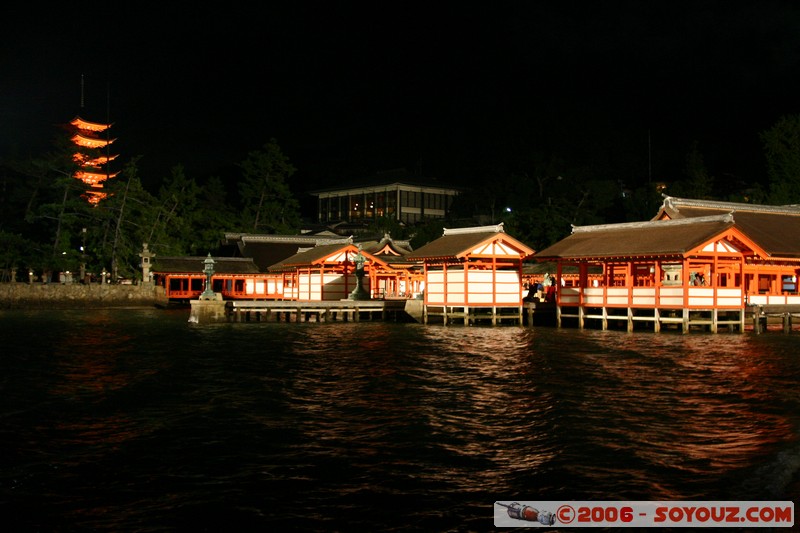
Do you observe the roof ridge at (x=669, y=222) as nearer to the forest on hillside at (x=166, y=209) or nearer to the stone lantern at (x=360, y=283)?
→ the stone lantern at (x=360, y=283)

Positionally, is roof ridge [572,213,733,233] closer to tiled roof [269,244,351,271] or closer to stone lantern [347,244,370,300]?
stone lantern [347,244,370,300]

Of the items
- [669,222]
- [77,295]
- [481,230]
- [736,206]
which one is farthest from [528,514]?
[77,295]

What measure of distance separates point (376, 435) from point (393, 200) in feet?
254

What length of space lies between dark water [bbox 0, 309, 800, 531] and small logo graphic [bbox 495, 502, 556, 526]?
1.08 ft

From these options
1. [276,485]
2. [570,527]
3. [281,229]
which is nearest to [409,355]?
[276,485]

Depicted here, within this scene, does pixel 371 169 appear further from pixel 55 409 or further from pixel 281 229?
pixel 55 409

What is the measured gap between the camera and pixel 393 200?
292ft

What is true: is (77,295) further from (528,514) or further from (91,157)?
(528,514)

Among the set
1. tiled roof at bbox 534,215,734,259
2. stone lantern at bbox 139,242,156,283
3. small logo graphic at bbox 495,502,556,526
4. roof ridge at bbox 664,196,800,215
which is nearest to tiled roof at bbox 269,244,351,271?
stone lantern at bbox 139,242,156,283

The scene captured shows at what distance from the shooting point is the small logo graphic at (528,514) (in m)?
7.95

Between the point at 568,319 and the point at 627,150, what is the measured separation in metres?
53.8

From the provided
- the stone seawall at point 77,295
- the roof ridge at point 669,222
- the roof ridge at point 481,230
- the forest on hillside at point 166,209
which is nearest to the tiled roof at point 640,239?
the roof ridge at point 669,222

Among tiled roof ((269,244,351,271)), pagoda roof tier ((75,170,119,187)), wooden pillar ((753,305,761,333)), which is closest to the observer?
wooden pillar ((753,305,761,333))

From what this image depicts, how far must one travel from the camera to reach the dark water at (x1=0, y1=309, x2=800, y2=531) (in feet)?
29.6
